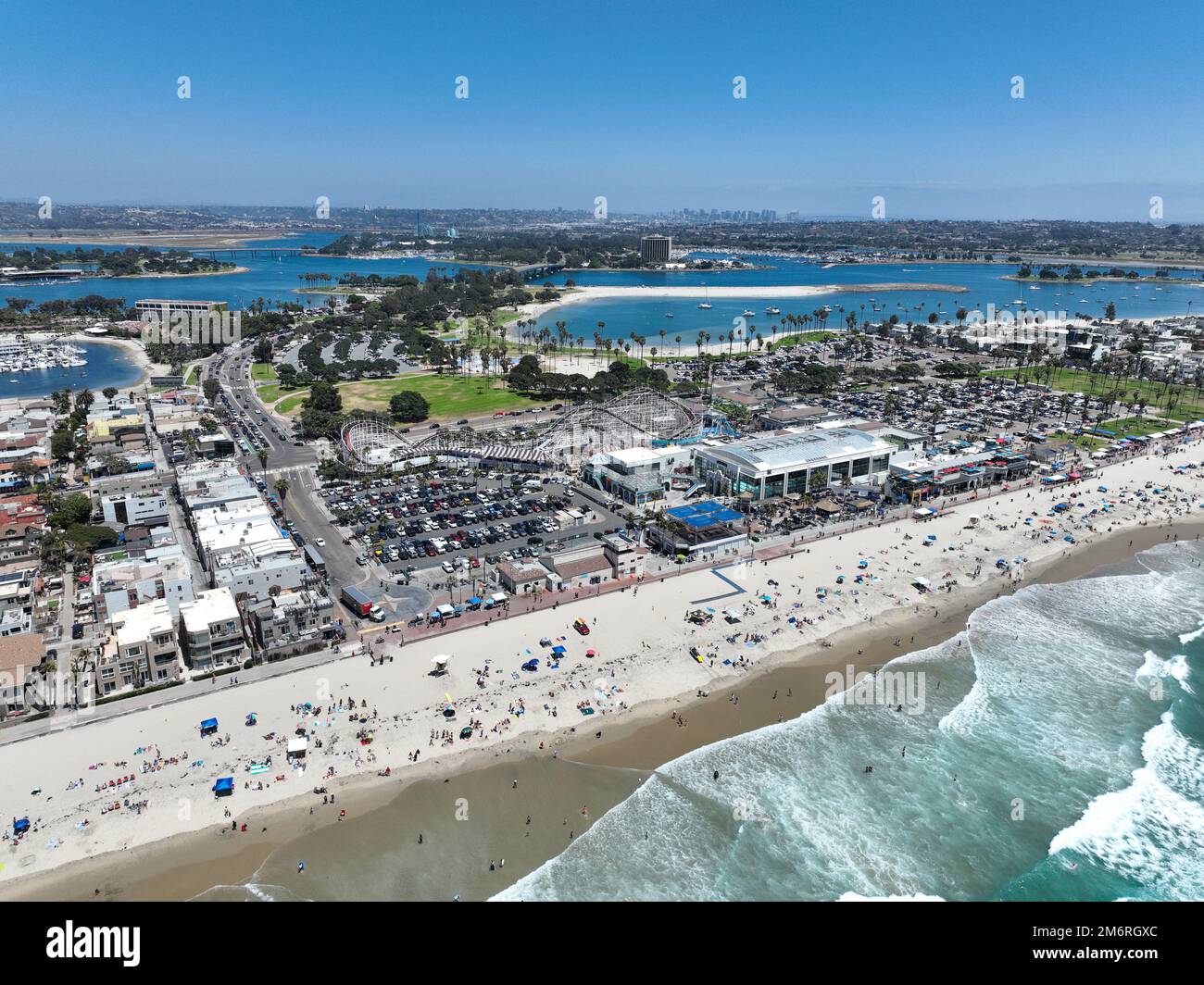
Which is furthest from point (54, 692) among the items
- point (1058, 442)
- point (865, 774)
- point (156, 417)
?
point (1058, 442)

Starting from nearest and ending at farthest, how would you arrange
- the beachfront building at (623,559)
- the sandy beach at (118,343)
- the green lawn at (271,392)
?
the beachfront building at (623,559) < the green lawn at (271,392) < the sandy beach at (118,343)

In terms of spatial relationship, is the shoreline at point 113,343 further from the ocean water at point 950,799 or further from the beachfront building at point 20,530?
the ocean water at point 950,799

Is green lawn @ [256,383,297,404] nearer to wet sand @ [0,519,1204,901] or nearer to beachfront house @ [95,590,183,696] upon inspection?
beachfront house @ [95,590,183,696]

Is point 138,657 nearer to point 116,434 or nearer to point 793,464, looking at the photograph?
point 116,434

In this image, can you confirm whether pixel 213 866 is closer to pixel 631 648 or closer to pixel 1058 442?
pixel 631 648

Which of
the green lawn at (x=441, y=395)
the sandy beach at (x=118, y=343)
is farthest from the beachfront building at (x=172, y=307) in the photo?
the green lawn at (x=441, y=395)

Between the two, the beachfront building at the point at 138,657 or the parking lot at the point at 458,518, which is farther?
the parking lot at the point at 458,518

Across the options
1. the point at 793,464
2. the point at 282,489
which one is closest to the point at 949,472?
the point at 793,464
